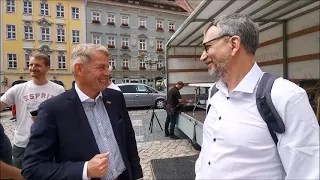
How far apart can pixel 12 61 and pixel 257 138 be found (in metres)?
36.6

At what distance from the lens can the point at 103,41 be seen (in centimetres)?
3541

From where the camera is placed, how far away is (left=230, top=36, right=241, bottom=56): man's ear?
1312 millimetres

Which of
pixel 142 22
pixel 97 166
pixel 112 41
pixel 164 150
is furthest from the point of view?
pixel 142 22

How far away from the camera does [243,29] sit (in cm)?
131

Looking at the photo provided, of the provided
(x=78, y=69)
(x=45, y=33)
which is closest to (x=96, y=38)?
(x=45, y=33)

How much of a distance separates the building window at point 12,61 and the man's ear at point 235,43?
118 ft

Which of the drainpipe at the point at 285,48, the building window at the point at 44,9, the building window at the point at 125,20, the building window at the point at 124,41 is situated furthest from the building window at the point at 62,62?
the drainpipe at the point at 285,48

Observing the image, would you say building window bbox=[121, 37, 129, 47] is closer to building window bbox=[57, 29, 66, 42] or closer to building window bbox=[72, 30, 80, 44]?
building window bbox=[72, 30, 80, 44]

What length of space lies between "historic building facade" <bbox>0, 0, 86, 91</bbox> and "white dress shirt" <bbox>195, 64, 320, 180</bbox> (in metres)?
34.5

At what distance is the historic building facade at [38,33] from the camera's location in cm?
3116

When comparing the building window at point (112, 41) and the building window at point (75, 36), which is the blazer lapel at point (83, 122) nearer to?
the building window at point (112, 41)

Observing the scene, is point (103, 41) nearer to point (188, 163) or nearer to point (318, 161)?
point (188, 163)

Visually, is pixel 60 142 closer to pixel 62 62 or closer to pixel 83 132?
Answer: pixel 83 132

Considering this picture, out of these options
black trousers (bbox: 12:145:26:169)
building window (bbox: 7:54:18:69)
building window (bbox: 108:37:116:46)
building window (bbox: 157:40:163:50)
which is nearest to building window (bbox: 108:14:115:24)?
building window (bbox: 108:37:116:46)
